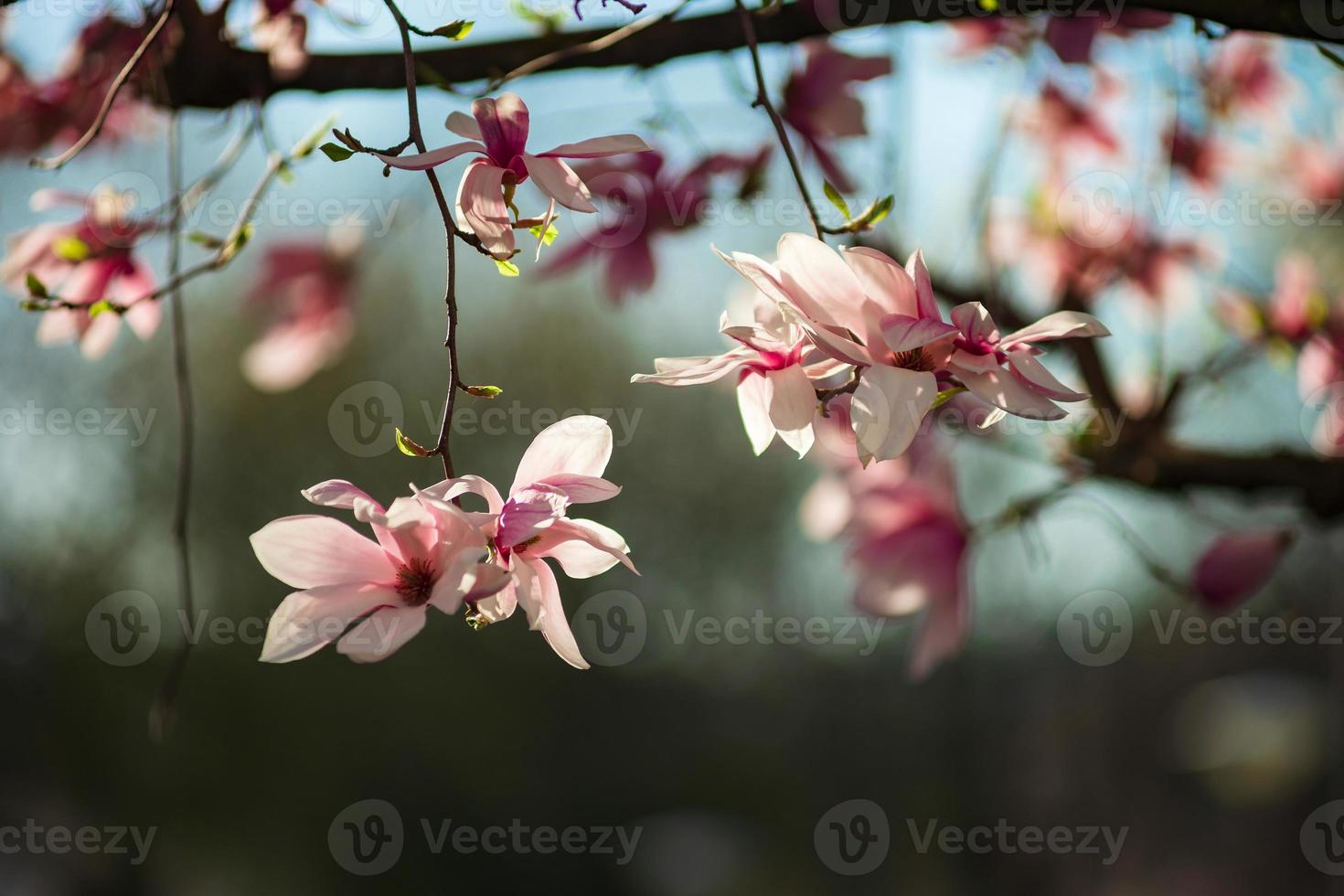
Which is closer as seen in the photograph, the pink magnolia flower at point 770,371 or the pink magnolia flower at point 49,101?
the pink magnolia flower at point 770,371

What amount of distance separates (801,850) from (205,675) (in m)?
4.81

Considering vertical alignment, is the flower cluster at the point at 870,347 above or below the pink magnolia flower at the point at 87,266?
above

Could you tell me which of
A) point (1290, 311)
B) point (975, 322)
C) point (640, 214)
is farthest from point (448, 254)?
point (1290, 311)

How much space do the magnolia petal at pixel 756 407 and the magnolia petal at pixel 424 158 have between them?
0.16 meters

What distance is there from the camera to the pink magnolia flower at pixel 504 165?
0.43 m

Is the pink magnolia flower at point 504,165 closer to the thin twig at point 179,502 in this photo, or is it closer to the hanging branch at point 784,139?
the hanging branch at point 784,139

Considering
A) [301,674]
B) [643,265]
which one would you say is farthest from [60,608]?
[643,265]

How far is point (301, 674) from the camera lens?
23.6ft

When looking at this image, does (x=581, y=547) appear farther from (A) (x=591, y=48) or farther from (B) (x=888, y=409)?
(A) (x=591, y=48)

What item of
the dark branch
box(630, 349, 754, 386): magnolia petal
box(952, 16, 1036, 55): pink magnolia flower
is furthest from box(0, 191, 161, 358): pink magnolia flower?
box(952, 16, 1036, 55): pink magnolia flower

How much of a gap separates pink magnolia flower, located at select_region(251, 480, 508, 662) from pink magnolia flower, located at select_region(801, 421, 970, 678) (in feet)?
A: 1.91

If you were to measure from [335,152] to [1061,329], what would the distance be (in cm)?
31

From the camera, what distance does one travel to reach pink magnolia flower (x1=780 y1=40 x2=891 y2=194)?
0.85m

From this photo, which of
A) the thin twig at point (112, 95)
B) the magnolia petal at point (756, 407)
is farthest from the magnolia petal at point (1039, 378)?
the thin twig at point (112, 95)
